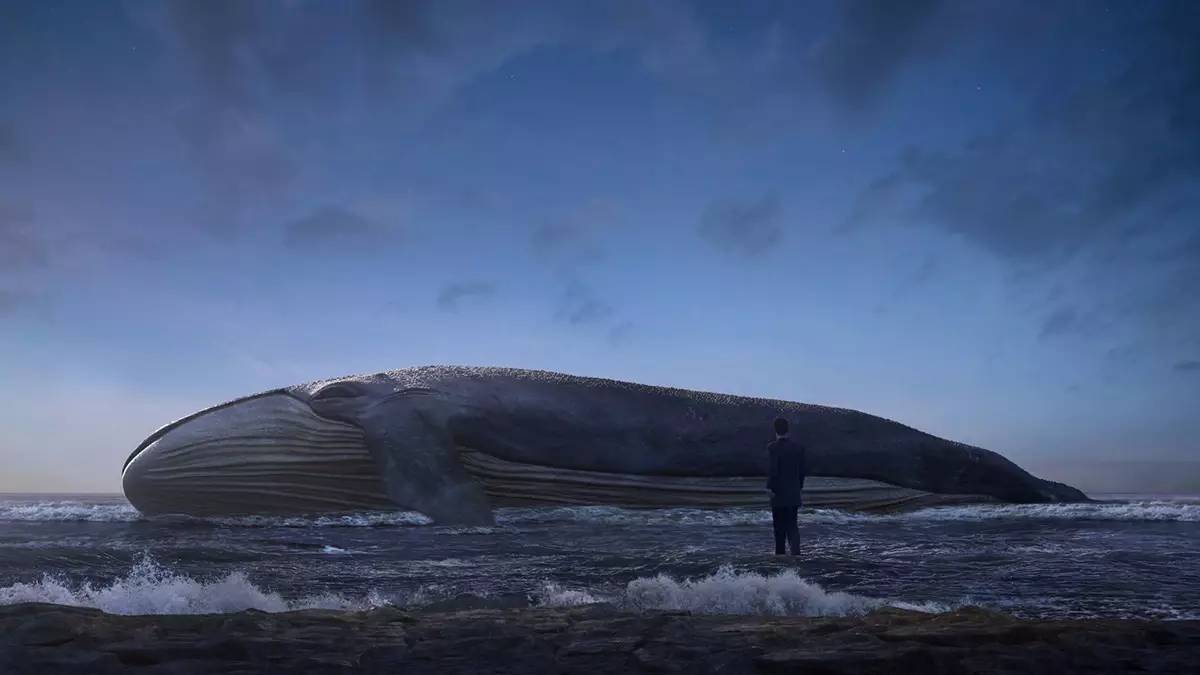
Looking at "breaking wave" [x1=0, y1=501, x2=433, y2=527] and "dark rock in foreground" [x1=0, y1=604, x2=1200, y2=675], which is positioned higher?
"dark rock in foreground" [x1=0, y1=604, x2=1200, y2=675]

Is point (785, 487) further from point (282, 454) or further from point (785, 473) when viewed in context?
point (282, 454)

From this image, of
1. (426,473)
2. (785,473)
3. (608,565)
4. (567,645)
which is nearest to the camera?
(567,645)

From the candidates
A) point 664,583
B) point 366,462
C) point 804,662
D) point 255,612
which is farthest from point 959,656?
point 366,462

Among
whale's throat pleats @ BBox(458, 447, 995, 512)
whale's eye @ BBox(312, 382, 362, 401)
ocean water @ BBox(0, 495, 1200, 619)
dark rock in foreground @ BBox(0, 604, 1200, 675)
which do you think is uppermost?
whale's eye @ BBox(312, 382, 362, 401)

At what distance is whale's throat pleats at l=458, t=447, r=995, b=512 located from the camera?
11945 millimetres

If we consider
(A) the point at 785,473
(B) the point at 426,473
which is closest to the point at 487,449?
(B) the point at 426,473

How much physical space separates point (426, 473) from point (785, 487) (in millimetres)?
4814

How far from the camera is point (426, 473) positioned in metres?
10.6

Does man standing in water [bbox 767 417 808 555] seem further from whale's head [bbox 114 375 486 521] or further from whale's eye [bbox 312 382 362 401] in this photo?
whale's eye [bbox 312 382 362 401]

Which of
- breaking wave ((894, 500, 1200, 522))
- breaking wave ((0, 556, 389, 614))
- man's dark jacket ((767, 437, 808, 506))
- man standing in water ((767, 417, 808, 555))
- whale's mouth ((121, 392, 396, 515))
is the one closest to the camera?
breaking wave ((0, 556, 389, 614))

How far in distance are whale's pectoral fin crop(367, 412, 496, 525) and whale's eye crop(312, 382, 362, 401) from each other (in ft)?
2.43

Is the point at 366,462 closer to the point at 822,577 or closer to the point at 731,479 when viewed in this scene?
the point at 731,479

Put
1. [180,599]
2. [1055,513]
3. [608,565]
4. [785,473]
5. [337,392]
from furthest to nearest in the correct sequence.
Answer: [1055,513] → [337,392] → [785,473] → [608,565] → [180,599]

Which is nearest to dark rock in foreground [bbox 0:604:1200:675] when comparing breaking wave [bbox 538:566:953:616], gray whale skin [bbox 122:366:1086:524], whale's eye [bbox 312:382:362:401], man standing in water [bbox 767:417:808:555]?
breaking wave [bbox 538:566:953:616]
